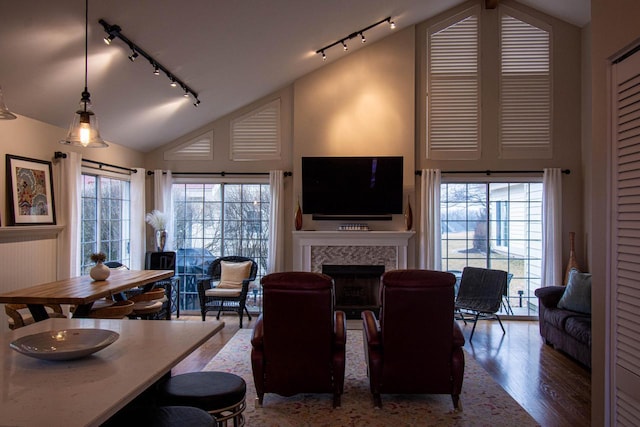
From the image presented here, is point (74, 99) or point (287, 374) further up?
point (74, 99)

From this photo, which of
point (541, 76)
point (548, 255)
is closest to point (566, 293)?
point (548, 255)

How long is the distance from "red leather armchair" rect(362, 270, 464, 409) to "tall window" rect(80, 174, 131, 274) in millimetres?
3885

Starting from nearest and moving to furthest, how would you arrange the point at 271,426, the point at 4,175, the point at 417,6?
the point at 271,426
the point at 4,175
the point at 417,6

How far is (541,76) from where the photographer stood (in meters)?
6.37

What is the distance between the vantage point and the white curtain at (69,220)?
459cm

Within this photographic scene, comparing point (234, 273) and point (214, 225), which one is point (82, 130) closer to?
point (234, 273)

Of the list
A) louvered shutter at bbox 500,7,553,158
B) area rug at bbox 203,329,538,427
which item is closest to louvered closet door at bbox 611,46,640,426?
area rug at bbox 203,329,538,427

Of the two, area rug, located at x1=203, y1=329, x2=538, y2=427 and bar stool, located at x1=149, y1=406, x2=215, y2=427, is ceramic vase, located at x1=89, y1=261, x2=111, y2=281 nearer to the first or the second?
area rug, located at x1=203, y1=329, x2=538, y2=427

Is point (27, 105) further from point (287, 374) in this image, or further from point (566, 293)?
point (566, 293)

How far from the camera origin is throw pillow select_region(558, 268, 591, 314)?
4590 mm

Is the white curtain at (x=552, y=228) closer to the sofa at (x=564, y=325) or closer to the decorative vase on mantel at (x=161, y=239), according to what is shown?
the sofa at (x=564, y=325)

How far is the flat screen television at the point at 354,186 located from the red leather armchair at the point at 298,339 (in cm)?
310

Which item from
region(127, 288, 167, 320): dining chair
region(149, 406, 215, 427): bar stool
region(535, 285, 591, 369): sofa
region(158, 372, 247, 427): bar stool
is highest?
region(149, 406, 215, 427): bar stool

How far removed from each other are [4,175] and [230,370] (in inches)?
109
